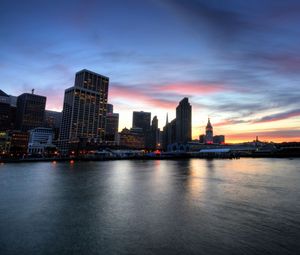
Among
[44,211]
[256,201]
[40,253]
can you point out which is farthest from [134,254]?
[256,201]

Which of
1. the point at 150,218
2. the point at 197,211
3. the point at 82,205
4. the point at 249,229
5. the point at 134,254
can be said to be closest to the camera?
the point at 134,254

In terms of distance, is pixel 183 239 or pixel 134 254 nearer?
pixel 134 254

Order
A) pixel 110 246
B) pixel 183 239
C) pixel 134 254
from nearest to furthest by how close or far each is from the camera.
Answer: pixel 134 254 < pixel 110 246 < pixel 183 239

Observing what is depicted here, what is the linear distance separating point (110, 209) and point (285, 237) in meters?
19.1

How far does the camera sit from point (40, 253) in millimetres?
16516

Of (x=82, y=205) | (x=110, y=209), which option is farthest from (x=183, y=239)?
(x=82, y=205)

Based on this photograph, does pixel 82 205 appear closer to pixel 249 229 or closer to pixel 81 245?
pixel 81 245

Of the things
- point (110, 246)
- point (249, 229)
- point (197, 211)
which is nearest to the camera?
point (110, 246)

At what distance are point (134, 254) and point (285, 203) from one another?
24611 millimetres

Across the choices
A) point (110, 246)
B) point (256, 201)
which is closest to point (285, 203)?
point (256, 201)

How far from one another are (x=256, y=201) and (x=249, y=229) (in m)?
13.5

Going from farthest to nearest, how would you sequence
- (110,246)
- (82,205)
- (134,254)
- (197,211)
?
(82,205), (197,211), (110,246), (134,254)

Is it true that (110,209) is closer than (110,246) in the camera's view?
No

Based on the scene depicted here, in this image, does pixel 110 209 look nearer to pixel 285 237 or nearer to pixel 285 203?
pixel 285 237
